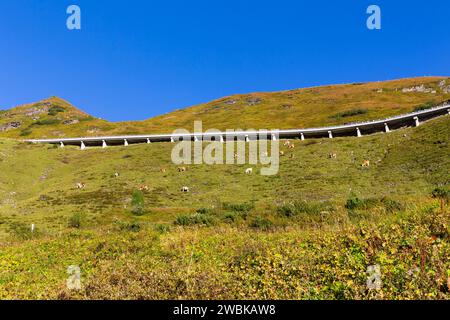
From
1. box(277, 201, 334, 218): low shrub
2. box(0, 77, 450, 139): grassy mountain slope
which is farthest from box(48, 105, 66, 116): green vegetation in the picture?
box(277, 201, 334, 218): low shrub

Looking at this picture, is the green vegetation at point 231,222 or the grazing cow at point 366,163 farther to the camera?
the grazing cow at point 366,163

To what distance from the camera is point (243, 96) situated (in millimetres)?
193250

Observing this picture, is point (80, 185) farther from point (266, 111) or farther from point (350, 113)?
point (266, 111)

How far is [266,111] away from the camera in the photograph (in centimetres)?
15512

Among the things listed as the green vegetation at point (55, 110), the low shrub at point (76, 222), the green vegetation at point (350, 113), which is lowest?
the low shrub at point (76, 222)

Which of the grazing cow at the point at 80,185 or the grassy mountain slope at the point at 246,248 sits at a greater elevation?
the grassy mountain slope at the point at 246,248

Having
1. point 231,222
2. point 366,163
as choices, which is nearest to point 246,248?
point 231,222

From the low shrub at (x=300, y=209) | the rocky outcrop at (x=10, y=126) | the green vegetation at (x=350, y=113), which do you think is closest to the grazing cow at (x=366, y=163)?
the low shrub at (x=300, y=209)

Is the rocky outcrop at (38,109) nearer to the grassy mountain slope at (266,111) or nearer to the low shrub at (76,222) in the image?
the grassy mountain slope at (266,111)

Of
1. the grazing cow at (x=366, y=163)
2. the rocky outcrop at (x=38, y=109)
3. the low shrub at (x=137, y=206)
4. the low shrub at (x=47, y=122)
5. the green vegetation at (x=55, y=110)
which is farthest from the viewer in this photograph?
the rocky outcrop at (x=38, y=109)

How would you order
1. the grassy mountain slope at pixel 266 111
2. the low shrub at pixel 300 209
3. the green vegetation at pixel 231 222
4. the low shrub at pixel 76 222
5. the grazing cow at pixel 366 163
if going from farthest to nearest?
1. the grassy mountain slope at pixel 266 111
2. the grazing cow at pixel 366 163
3. the low shrub at pixel 76 222
4. the low shrub at pixel 300 209
5. the green vegetation at pixel 231 222

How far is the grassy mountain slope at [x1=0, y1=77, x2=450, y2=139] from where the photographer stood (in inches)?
4911

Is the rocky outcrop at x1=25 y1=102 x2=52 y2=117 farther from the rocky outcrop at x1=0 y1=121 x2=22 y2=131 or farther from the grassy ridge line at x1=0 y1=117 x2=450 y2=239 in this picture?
the grassy ridge line at x1=0 y1=117 x2=450 y2=239

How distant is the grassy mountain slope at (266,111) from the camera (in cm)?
12475
